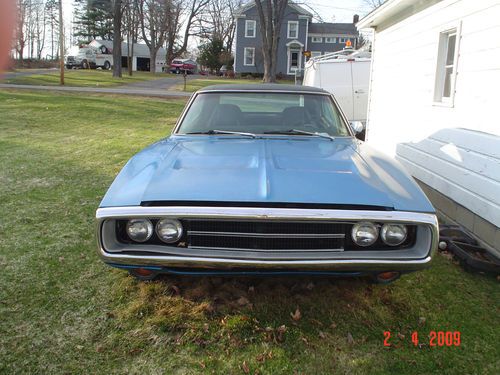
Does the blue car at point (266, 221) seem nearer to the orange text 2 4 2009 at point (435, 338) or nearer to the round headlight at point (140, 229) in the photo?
the round headlight at point (140, 229)

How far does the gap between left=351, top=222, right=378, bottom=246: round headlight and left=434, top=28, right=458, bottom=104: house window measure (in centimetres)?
386

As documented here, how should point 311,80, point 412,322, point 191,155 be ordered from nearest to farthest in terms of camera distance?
point 412,322 < point 191,155 < point 311,80

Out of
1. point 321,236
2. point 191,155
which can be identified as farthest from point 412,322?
point 191,155

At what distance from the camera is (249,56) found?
154ft

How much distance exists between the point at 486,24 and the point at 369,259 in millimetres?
3390

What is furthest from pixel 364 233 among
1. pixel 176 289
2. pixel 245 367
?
pixel 176 289

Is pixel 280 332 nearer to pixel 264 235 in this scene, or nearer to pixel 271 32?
pixel 264 235

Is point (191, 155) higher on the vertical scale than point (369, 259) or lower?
higher

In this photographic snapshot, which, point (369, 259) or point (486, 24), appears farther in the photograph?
point (486, 24)

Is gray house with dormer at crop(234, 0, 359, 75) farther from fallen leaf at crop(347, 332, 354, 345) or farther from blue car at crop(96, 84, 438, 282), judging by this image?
fallen leaf at crop(347, 332, 354, 345)

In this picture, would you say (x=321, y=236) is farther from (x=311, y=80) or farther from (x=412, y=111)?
(x=311, y=80)

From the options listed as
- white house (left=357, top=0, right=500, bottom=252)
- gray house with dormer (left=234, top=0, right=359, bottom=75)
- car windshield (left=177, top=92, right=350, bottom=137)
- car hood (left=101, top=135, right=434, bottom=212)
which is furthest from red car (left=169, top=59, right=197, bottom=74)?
car hood (left=101, top=135, right=434, bottom=212)

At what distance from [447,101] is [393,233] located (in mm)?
3735

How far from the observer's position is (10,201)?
548 centimetres
